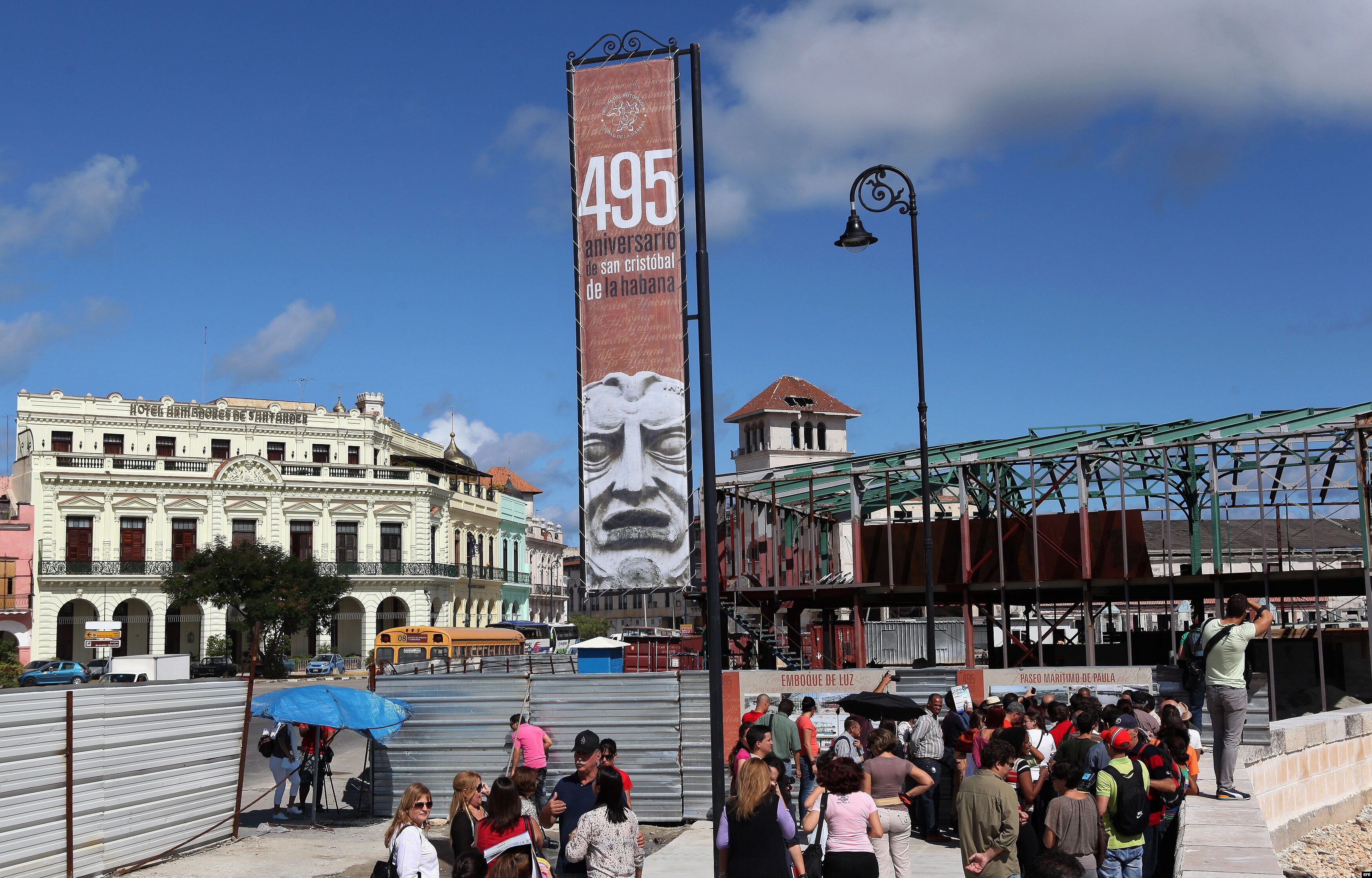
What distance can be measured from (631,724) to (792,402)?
88.7 metres

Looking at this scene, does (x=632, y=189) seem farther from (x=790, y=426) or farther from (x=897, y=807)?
(x=790, y=426)

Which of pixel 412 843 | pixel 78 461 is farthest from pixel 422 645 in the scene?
pixel 412 843

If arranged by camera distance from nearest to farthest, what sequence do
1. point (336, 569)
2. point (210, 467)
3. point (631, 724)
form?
point (631, 724) → point (210, 467) → point (336, 569)

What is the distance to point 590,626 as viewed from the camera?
9788 centimetres

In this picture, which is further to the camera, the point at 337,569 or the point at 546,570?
the point at 546,570

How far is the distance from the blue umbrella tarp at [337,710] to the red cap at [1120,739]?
9037 mm

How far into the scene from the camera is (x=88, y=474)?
6688cm

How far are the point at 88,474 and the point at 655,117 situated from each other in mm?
60865

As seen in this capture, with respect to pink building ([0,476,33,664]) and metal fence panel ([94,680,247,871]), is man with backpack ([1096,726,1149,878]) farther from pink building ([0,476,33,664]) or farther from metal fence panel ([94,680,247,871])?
pink building ([0,476,33,664])

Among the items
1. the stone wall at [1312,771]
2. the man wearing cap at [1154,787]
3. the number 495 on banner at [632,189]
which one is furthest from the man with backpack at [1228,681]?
the number 495 on banner at [632,189]

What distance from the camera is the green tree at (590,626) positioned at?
95875 millimetres

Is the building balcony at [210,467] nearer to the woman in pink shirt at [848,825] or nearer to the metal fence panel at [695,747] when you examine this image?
the metal fence panel at [695,747]

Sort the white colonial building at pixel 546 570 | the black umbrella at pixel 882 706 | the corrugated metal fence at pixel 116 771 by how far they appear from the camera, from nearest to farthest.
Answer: the corrugated metal fence at pixel 116 771 → the black umbrella at pixel 882 706 → the white colonial building at pixel 546 570

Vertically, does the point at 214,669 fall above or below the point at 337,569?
below
